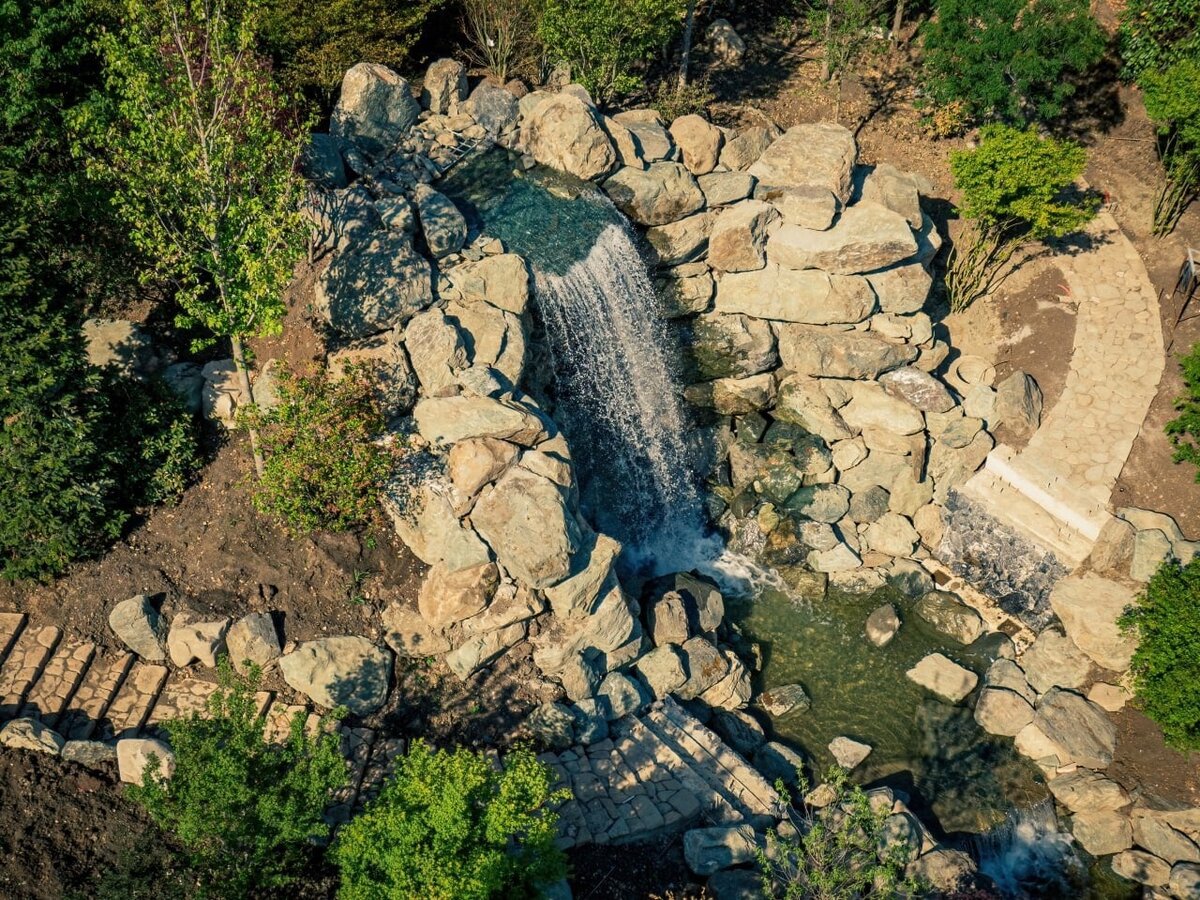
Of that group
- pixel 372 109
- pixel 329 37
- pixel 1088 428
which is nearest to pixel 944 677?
pixel 1088 428

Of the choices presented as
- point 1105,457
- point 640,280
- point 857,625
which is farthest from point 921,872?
point 640,280

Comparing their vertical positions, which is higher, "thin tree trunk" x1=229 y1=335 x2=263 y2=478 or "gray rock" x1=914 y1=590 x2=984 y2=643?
"thin tree trunk" x1=229 y1=335 x2=263 y2=478

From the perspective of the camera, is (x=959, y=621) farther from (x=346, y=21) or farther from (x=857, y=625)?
(x=346, y=21)

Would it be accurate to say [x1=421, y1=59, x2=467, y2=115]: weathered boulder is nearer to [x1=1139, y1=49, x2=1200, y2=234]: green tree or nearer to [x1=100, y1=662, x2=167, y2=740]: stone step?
[x1=100, y1=662, x2=167, y2=740]: stone step

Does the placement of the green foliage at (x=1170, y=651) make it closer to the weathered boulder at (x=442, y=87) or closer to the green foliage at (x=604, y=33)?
the green foliage at (x=604, y=33)

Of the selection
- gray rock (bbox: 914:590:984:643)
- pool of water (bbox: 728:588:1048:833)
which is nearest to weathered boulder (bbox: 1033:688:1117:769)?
pool of water (bbox: 728:588:1048:833)

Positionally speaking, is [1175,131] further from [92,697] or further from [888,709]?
[92,697]
